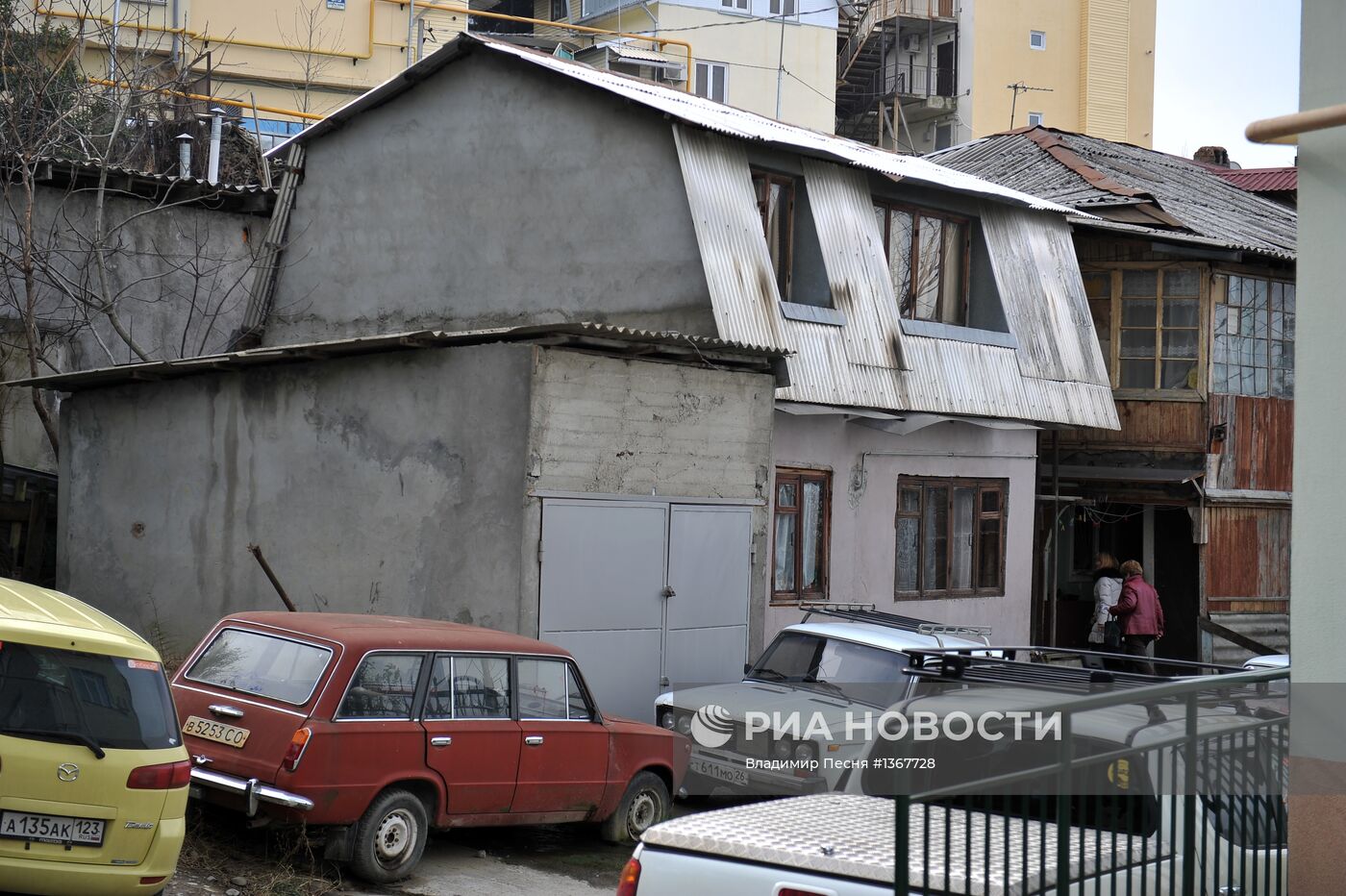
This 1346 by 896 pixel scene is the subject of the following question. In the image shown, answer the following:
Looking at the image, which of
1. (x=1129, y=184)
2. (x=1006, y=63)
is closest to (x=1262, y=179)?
(x=1129, y=184)

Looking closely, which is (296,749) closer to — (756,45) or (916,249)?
(916,249)

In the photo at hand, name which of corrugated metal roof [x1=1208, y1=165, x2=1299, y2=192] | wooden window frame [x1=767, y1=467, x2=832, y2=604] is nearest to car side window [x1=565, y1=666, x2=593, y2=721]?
wooden window frame [x1=767, y1=467, x2=832, y2=604]

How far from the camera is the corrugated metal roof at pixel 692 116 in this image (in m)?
14.6

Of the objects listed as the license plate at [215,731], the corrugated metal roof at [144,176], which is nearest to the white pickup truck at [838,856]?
the license plate at [215,731]

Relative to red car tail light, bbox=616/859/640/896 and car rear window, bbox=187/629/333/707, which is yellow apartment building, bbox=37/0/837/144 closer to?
car rear window, bbox=187/629/333/707

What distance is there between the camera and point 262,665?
8.59 metres

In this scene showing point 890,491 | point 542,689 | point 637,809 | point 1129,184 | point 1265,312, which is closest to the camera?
point 542,689

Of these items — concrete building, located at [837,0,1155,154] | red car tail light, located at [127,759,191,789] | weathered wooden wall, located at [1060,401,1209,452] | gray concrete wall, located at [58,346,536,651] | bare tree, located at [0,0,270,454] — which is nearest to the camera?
red car tail light, located at [127,759,191,789]

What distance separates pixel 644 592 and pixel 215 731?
5035mm

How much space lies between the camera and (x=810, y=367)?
14609mm

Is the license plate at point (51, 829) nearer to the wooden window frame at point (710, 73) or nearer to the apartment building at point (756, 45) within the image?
the apartment building at point (756, 45)

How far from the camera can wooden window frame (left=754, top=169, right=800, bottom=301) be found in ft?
49.8

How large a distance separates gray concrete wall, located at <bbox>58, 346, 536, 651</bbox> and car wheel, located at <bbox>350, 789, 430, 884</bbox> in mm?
3278

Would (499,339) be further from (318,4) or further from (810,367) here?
(318,4)
